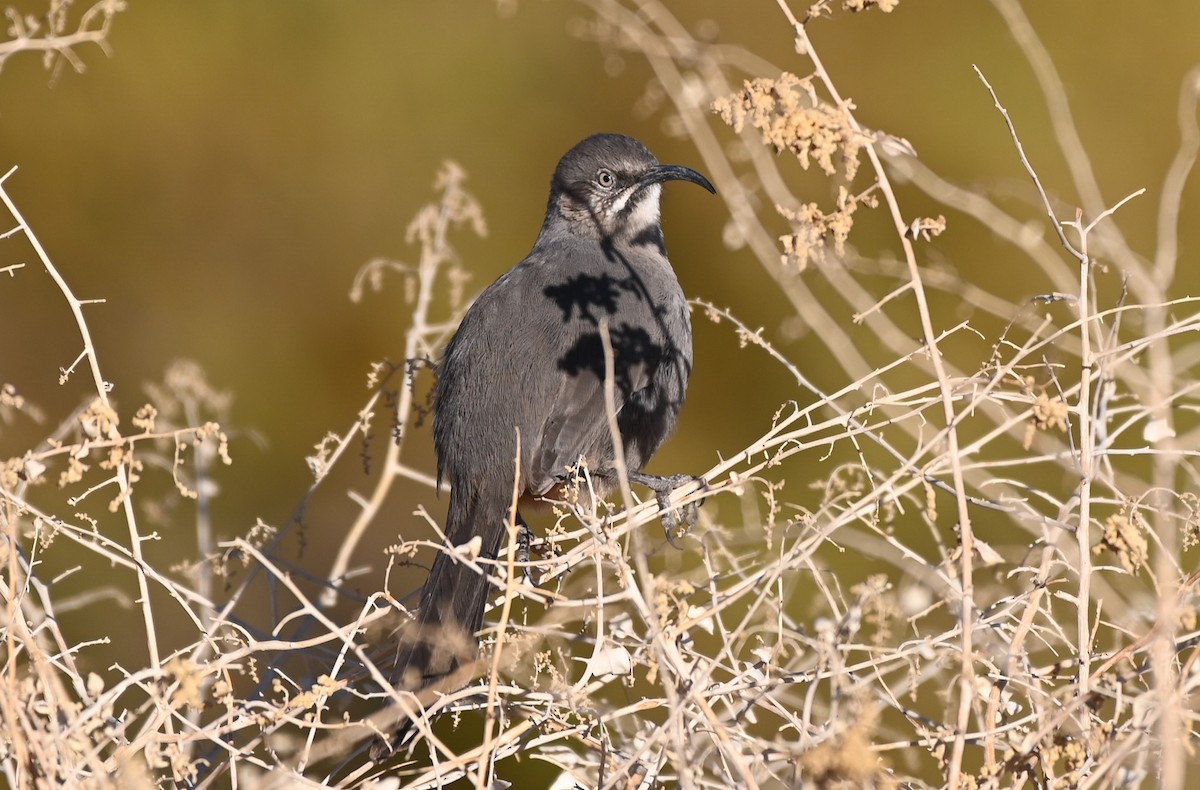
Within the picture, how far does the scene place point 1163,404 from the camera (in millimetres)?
2195

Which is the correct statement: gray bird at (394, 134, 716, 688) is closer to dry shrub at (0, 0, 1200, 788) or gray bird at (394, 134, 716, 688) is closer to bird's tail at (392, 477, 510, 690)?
bird's tail at (392, 477, 510, 690)

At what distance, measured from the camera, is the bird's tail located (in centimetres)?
283

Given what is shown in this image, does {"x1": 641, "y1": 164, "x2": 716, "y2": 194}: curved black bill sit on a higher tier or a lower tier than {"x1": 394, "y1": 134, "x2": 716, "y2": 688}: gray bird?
higher

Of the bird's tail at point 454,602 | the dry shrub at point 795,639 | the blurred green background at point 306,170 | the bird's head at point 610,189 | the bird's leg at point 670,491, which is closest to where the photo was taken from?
the dry shrub at point 795,639

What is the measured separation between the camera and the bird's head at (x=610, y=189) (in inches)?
188

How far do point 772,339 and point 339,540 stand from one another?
2.33 meters

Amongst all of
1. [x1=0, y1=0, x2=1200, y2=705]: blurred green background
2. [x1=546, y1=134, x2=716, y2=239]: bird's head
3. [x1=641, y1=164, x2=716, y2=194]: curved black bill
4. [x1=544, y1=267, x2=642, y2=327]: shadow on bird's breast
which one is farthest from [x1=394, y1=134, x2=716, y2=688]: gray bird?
[x1=0, y1=0, x2=1200, y2=705]: blurred green background

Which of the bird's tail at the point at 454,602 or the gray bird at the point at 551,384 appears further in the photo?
the gray bird at the point at 551,384

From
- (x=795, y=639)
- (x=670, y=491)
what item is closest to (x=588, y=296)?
(x=670, y=491)

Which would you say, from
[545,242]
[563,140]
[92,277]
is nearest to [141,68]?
[92,277]

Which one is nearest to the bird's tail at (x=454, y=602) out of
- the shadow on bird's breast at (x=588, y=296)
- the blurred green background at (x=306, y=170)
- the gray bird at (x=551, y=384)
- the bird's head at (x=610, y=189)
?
the gray bird at (x=551, y=384)

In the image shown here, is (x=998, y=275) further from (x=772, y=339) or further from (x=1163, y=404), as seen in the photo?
(x=1163, y=404)

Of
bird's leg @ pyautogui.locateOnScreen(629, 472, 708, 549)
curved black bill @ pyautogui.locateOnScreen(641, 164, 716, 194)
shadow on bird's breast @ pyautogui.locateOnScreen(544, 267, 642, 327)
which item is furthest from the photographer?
curved black bill @ pyautogui.locateOnScreen(641, 164, 716, 194)

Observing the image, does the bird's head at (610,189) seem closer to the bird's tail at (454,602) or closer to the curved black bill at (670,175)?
the curved black bill at (670,175)
